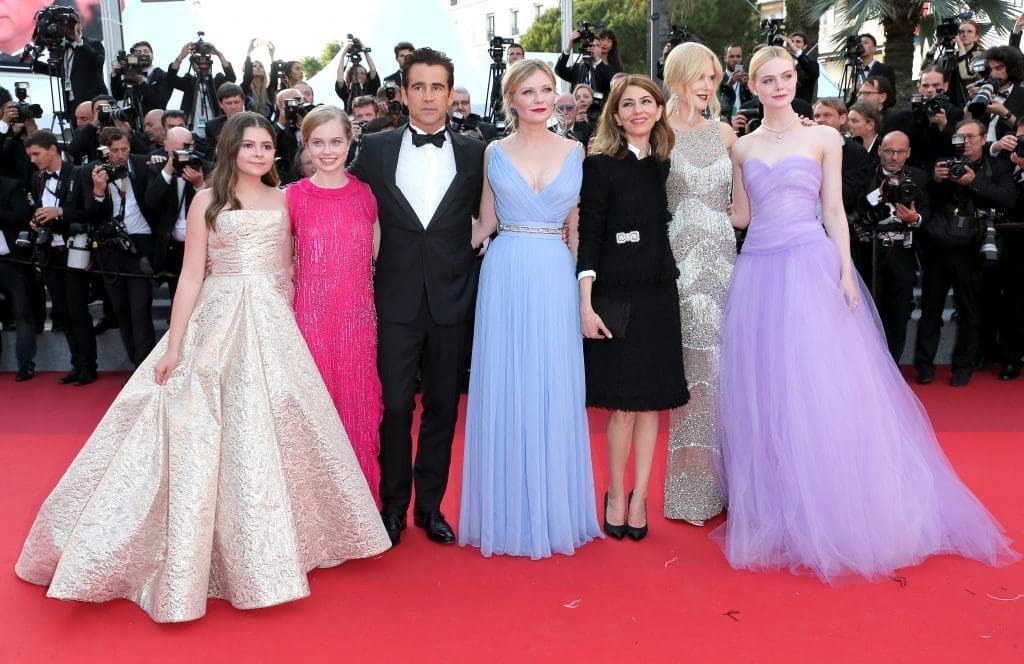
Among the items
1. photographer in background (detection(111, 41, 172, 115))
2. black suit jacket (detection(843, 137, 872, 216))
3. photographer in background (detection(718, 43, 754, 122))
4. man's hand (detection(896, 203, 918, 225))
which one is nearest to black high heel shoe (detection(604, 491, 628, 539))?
black suit jacket (detection(843, 137, 872, 216))

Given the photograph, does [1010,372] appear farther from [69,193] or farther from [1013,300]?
[69,193]

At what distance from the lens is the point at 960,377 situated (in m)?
6.56

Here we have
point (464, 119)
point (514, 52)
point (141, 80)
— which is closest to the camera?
point (464, 119)

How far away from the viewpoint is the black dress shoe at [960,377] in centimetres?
654

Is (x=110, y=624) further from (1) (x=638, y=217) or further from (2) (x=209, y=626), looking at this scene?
(1) (x=638, y=217)

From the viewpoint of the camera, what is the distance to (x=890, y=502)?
11.2 ft

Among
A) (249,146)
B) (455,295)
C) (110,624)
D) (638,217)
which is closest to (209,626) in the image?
(110,624)

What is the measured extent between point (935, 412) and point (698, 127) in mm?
3083

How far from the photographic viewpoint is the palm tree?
397 inches

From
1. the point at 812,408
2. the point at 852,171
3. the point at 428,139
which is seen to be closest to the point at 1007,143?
the point at 852,171

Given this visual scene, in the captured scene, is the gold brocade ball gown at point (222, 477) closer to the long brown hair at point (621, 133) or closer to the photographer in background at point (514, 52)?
the long brown hair at point (621, 133)

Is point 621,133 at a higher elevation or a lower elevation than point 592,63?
lower

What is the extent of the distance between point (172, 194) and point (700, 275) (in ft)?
14.0

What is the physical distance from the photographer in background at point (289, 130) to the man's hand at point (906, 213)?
4.38m
